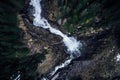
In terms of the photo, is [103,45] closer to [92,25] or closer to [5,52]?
[92,25]

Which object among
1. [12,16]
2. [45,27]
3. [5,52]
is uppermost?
[45,27]

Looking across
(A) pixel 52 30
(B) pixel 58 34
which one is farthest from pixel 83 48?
(A) pixel 52 30

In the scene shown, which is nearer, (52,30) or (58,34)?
(52,30)

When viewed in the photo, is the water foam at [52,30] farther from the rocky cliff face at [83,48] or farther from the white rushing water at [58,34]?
the rocky cliff face at [83,48]

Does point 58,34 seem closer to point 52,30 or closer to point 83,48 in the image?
point 52,30

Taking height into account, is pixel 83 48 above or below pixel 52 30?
below

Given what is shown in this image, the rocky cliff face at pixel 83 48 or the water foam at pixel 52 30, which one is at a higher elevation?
the water foam at pixel 52 30

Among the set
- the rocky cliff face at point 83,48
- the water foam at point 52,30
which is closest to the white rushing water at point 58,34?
the water foam at point 52,30

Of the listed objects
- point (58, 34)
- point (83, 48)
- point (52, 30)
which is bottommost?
point (83, 48)

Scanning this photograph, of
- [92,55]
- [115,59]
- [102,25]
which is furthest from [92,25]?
[115,59]
